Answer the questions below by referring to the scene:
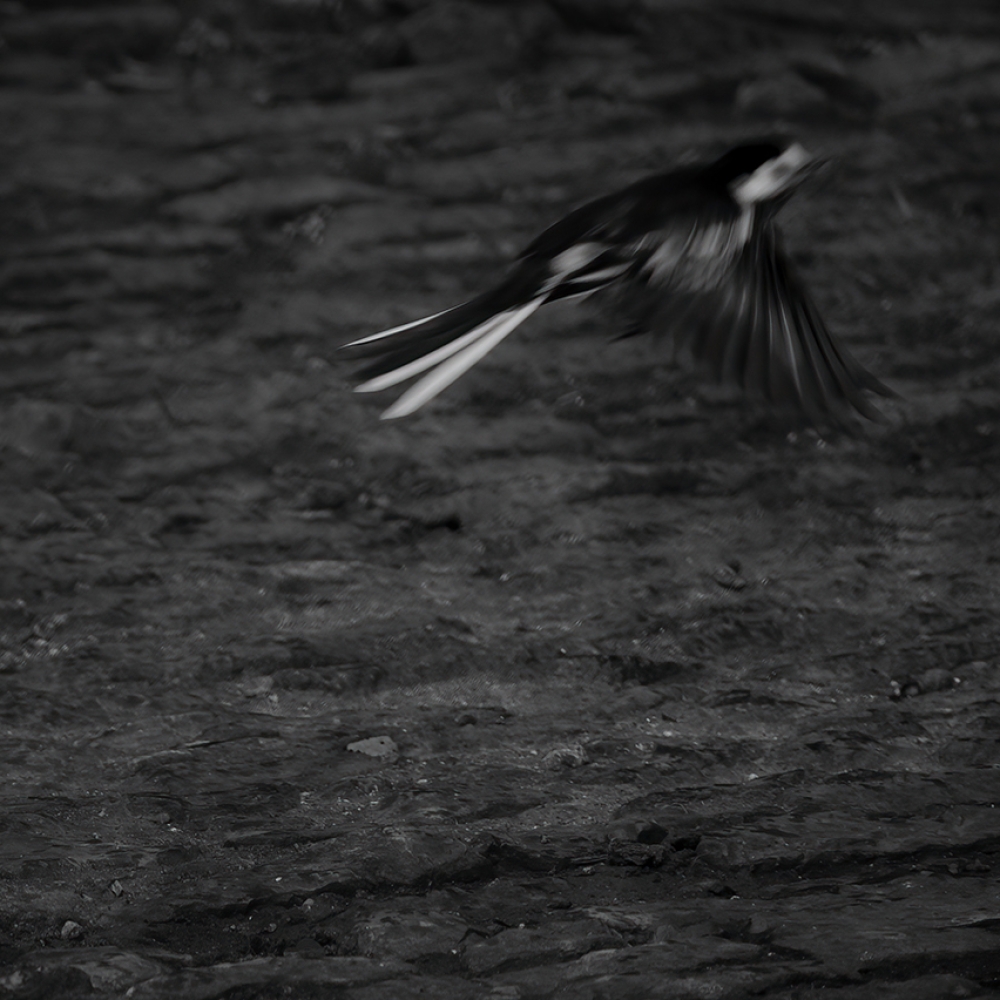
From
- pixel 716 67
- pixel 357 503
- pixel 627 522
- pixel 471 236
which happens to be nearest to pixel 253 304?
pixel 471 236

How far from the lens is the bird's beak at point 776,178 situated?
2.52 m

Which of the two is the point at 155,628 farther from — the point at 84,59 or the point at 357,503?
the point at 84,59

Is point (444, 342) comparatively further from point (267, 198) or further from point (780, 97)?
point (780, 97)

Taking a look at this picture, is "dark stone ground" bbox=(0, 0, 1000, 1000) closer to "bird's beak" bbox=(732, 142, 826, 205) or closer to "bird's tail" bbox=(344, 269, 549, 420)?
"bird's tail" bbox=(344, 269, 549, 420)

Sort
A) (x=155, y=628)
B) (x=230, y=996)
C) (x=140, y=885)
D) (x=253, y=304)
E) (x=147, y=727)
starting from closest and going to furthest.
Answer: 1. (x=230, y=996)
2. (x=140, y=885)
3. (x=147, y=727)
4. (x=155, y=628)
5. (x=253, y=304)

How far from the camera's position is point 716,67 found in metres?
4.95

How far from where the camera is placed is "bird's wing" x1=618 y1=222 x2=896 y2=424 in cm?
237

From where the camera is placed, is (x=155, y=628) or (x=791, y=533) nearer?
(x=155, y=628)

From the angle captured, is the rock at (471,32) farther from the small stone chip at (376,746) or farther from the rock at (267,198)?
the small stone chip at (376,746)

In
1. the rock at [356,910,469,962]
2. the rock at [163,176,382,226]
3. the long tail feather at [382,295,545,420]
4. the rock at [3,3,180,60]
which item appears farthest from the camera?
the rock at [3,3,180,60]

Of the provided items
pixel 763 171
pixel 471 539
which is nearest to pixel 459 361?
pixel 763 171

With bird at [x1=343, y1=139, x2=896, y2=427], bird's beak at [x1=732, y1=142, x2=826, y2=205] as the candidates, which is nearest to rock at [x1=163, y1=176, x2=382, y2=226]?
bird at [x1=343, y1=139, x2=896, y2=427]

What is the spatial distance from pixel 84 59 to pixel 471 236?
1.75 meters

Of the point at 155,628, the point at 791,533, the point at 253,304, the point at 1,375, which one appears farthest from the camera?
the point at 253,304
